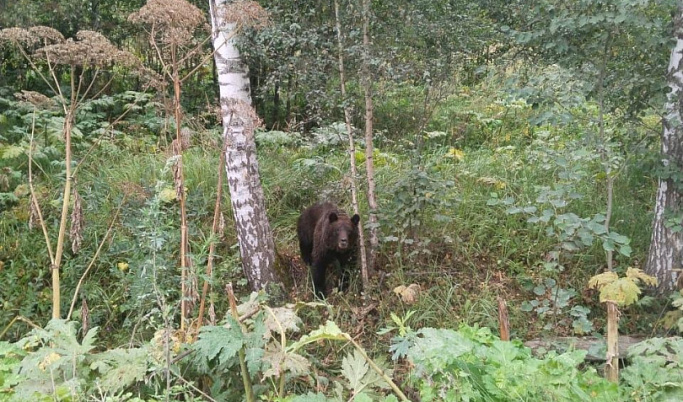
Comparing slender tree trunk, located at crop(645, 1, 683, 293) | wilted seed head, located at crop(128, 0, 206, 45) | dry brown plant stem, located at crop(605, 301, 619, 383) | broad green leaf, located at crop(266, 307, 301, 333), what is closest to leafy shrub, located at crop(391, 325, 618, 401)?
dry brown plant stem, located at crop(605, 301, 619, 383)

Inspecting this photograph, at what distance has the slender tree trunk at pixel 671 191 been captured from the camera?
17.1 ft

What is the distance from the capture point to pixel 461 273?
6152 millimetres

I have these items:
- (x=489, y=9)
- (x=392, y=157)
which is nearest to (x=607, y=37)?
(x=489, y=9)

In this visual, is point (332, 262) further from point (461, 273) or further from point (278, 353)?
point (278, 353)

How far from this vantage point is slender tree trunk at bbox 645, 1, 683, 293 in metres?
Result: 5.23

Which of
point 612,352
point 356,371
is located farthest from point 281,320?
point 612,352

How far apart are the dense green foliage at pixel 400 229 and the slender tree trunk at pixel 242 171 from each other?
254 millimetres

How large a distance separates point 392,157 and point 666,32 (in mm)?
3362

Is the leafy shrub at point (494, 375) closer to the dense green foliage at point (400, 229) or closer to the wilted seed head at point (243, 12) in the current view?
the dense green foliage at point (400, 229)

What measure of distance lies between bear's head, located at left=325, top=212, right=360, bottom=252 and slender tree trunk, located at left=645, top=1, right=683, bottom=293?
2.78 meters

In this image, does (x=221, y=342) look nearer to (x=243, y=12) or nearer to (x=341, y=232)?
(x=243, y=12)

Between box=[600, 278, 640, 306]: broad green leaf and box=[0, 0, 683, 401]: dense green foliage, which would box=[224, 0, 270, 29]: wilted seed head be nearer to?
box=[0, 0, 683, 401]: dense green foliage

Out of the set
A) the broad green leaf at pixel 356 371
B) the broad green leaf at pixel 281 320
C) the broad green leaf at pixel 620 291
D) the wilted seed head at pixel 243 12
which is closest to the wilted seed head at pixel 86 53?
the wilted seed head at pixel 243 12

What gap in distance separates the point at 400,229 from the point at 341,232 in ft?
2.02
